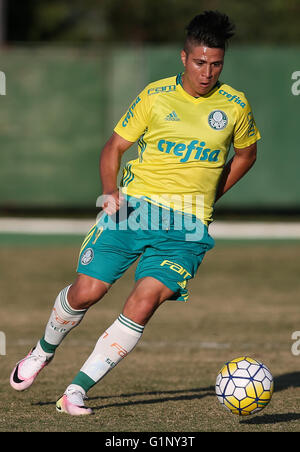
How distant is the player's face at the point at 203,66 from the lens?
19.9ft


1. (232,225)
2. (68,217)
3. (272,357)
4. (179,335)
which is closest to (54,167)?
(68,217)

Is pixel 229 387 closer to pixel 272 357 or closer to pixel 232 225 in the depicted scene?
pixel 272 357

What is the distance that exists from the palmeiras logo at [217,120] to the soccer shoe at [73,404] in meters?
1.87

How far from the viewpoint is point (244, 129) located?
6320 millimetres

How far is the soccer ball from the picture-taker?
584 cm

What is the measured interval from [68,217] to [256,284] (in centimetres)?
717

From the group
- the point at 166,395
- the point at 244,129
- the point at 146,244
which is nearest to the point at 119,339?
the point at 146,244

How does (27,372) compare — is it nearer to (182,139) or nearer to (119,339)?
(119,339)

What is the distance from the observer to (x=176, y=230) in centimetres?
615

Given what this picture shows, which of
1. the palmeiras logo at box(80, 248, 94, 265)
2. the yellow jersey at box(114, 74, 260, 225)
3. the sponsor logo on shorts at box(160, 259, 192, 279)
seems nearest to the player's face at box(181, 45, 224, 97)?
the yellow jersey at box(114, 74, 260, 225)

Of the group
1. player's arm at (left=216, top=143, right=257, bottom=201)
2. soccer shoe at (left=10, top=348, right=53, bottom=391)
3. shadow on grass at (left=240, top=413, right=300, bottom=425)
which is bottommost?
soccer shoe at (left=10, top=348, right=53, bottom=391)
